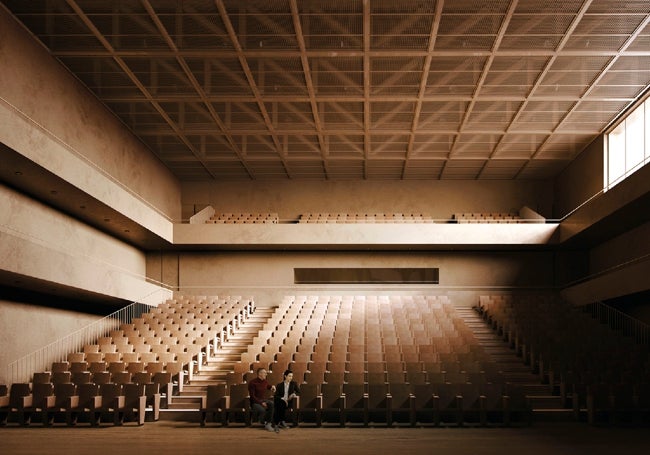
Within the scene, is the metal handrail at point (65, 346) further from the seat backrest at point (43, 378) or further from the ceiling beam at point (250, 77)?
the ceiling beam at point (250, 77)

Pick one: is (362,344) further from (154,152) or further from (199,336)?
(154,152)

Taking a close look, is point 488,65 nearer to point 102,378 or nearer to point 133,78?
point 133,78

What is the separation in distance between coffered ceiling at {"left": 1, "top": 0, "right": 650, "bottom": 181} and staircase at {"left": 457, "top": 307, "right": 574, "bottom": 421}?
5786 millimetres

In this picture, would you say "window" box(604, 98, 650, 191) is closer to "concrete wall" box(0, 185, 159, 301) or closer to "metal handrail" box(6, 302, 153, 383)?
"concrete wall" box(0, 185, 159, 301)

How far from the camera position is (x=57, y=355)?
18.0 m

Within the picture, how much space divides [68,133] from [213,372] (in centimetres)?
650

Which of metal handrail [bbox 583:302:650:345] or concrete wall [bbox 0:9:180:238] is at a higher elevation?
concrete wall [bbox 0:9:180:238]

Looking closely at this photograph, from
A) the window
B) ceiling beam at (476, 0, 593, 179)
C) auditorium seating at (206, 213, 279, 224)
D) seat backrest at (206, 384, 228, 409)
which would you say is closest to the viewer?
seat backrest at (206, 384, 228, 409)

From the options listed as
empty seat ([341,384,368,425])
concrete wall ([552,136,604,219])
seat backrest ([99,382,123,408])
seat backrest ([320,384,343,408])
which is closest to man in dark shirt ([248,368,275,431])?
seat backrest ([320,384,343,408])

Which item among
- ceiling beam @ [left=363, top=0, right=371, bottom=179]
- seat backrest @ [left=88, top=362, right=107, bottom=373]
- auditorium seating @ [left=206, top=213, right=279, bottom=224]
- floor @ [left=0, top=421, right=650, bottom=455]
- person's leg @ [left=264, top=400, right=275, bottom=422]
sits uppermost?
ceiling beam @ [left=363, top=0, right=371, bottom=179]

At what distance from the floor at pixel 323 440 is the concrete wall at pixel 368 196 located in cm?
1531

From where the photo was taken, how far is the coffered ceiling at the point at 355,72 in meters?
14.2

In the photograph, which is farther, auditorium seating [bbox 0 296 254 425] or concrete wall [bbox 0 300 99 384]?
concrete wall [bbox 0 300 99 384]

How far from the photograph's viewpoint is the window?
19541 millimetres
